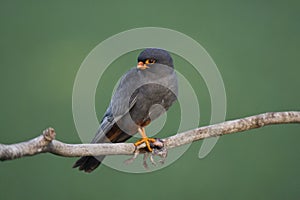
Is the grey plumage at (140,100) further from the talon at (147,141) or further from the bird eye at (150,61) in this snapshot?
the talon at (147,141)

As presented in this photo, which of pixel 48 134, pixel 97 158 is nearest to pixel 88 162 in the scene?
pixel 97 158

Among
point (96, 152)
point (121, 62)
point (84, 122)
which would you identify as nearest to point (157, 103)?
point (84, 122)

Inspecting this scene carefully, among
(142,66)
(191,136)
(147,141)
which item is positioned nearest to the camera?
(191,136)

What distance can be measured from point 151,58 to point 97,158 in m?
0.59

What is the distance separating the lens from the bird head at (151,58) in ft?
8.41

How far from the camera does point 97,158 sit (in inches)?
99.7

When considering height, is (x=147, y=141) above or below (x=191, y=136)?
above

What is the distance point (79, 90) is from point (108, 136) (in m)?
0.54

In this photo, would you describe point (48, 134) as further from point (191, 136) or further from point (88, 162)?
point (88, 162)

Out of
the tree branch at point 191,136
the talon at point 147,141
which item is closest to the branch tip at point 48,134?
the tree branch at point 191,136

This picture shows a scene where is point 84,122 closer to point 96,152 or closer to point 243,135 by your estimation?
point 96,152

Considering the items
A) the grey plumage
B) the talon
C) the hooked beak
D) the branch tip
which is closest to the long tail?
the grey plumage

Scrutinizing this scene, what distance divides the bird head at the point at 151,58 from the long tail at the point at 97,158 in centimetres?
36

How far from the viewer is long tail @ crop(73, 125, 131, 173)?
8.32 ft
